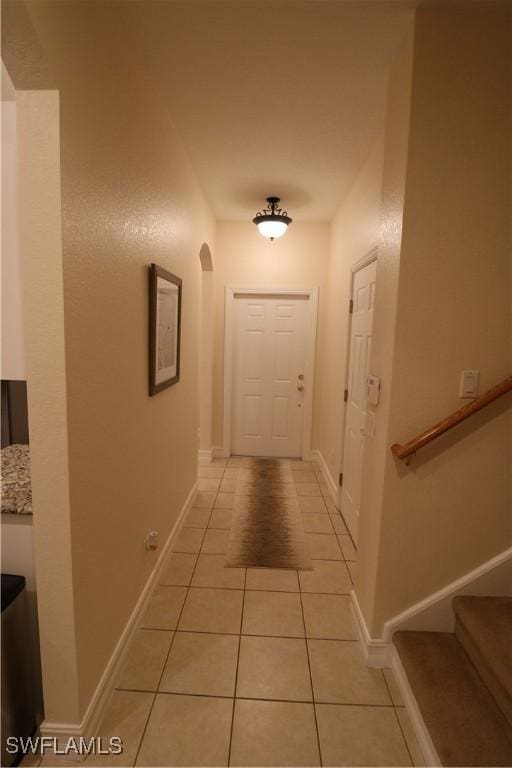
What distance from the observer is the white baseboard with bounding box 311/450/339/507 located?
3264 mm

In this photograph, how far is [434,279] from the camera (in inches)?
59.0

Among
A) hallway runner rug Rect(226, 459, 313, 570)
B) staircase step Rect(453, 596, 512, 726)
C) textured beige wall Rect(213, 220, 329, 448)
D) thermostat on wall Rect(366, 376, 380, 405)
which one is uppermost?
textured beige wall Rect(213, 220, 329, 448)

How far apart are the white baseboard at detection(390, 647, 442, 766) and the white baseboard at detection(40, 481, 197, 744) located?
46.3 inches

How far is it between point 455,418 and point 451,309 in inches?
17.2

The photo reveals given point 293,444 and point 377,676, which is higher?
point 293,444

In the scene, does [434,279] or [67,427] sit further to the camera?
[434,279]

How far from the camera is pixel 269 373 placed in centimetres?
426

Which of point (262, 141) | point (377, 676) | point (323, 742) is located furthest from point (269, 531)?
point (262, 141)

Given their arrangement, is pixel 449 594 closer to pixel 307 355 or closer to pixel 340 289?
pixel 340 289

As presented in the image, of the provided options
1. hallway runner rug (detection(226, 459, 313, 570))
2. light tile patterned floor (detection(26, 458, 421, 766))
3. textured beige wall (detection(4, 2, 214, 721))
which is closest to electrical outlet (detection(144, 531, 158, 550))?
textured beige wall (detection(4, 2, 214, 721))

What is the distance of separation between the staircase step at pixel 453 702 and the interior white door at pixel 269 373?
279 centimetres

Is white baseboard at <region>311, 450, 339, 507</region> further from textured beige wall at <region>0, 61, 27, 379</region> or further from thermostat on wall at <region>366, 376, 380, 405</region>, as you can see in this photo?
textured beige wall at <region>0, 61, 27, 379</region>

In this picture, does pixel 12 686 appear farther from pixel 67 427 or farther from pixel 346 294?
pixel 346 294

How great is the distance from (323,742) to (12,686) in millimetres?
1099
